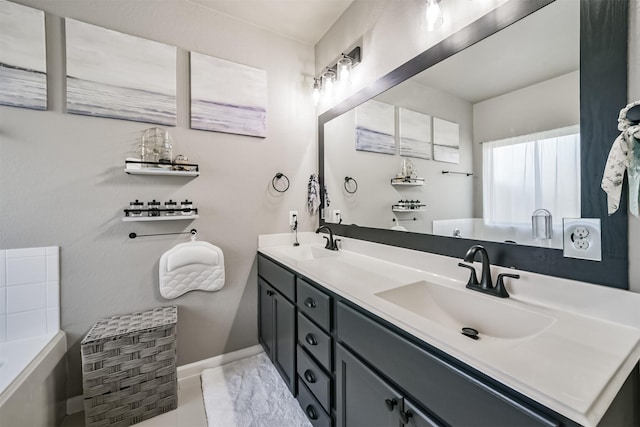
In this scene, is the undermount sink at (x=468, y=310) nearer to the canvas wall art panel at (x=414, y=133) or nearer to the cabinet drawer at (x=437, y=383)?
the cabinet drawer at (x=437, y=383)

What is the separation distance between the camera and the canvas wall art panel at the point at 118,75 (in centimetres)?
152

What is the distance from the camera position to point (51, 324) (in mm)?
1474

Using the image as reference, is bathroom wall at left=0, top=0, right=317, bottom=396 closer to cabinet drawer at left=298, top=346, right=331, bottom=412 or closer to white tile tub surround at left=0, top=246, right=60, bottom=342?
white tile tub surround at left=0, top=246, right=60, bottom=342

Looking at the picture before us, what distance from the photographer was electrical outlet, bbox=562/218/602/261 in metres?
0.82

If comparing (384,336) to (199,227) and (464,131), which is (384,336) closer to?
(464,131)

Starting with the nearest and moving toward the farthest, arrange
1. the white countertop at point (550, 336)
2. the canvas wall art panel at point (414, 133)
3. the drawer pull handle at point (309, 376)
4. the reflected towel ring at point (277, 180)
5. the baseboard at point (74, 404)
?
1. the white countertop at point (550, 336)
2. the drawer pull handle at point (309, 376)
3. the canvas wall art panel at point (414, 133)
4. the baseboard at point (74, 404)
5. the reflected towel ring at point (277, 180)

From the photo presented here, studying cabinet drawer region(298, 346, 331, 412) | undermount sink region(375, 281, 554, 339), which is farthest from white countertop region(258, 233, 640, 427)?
cabinet drawer region(298, 346, 331, 412)

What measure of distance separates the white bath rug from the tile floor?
0.04 meters

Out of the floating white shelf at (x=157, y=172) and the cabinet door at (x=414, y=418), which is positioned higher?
the floating white shelf at (x=157, y=172)

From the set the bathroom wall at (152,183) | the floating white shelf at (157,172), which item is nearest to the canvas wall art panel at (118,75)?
the bathroom wall at (152,183)

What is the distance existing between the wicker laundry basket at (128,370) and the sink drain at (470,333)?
1.61 meters

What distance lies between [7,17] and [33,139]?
0.66 m

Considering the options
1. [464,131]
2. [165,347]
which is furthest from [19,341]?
[464,131]

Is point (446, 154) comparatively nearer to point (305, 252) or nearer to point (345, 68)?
point (345, 68)
